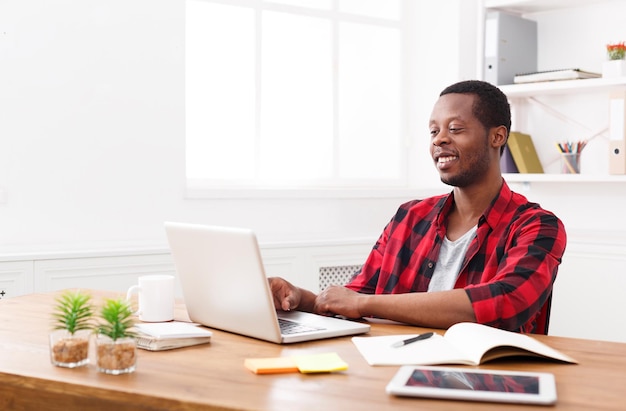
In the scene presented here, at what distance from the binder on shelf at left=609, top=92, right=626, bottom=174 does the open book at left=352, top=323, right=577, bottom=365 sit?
2147mm

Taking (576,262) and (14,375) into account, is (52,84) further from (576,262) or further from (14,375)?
(576,262)

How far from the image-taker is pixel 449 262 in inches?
81.0

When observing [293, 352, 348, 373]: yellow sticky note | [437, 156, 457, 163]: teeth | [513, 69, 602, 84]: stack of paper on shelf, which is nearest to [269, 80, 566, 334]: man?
[437, 156, 457, 163]: teeth

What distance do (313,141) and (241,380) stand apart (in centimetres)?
294

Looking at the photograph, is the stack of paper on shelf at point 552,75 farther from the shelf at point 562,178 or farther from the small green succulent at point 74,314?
the small green succulent at point 74,314

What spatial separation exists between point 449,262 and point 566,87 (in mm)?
1870

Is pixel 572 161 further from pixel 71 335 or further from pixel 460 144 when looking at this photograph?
pixel 71 335

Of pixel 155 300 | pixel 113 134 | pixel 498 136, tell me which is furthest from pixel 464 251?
pixel 113 134

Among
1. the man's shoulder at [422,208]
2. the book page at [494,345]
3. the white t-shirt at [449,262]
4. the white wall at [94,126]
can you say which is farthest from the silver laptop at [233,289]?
the white wall at [94,126]

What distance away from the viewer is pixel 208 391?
122 centimetres

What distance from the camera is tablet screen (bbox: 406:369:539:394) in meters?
1.20

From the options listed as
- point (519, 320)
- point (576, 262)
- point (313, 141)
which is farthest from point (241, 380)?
point (313, 141)

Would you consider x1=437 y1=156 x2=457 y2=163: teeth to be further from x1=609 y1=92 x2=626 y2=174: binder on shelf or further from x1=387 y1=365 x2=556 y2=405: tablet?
x1=609 y1=92 x2=626 y2=174: binder on shelf

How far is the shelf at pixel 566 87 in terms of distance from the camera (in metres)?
3.51
